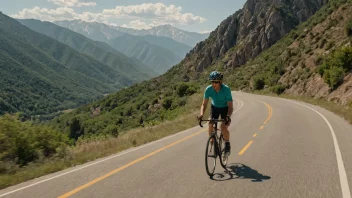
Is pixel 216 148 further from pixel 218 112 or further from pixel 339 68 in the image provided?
pixel 339 68

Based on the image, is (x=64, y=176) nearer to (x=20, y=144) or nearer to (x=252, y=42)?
(x=20, y=144)

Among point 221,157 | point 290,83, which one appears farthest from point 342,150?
point 290,83

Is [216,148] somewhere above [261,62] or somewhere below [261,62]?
below

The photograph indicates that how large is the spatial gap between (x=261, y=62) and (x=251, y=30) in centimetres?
3078

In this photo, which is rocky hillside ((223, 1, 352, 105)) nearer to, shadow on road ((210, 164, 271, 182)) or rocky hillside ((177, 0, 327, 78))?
shadow on road ((210, 164, 271, 182))

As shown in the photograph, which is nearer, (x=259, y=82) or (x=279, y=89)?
(x=279, y=89)

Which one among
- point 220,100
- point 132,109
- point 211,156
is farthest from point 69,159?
point 132,109

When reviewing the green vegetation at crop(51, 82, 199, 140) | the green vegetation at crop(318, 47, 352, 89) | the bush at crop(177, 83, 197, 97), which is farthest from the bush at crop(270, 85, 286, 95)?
the green vegetation at crop(318, 47, 352, 89)

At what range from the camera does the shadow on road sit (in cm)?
728

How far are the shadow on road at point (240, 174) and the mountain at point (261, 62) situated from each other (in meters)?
19.8

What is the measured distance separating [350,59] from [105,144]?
28.0 metres

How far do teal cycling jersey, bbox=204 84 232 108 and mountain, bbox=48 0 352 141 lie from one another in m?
20.0

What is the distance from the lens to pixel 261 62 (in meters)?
82.8

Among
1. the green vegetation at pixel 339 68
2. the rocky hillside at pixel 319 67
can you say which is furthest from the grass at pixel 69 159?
the green vegetation at pixel 339 68
